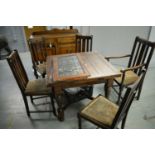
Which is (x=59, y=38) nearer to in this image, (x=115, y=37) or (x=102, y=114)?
(x=115, y=37)

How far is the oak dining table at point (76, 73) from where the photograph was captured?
5.23ft

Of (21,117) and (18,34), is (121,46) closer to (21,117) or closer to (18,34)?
(21,117)

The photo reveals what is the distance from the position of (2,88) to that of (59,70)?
71.9 inches

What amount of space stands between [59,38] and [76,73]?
1834 millimetres

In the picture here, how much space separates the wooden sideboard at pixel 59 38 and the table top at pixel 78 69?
3.80ft

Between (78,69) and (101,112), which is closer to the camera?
(101,112)

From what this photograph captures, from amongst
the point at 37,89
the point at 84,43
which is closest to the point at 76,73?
the point at 37,89

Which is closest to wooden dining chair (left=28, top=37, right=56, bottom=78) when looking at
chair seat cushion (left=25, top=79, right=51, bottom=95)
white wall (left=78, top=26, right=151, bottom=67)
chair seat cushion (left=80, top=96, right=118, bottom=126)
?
chair seat cushion (left=25, top=79, right=51, bottom=95)

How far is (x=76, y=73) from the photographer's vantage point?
168 cm

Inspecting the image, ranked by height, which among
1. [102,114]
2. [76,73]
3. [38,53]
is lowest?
[102,114]

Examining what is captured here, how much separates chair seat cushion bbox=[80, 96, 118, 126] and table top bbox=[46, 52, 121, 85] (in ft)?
1.01

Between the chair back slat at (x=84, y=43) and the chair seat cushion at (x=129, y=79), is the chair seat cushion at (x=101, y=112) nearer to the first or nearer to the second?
the chair seat cushion at (x=129, y=79)
